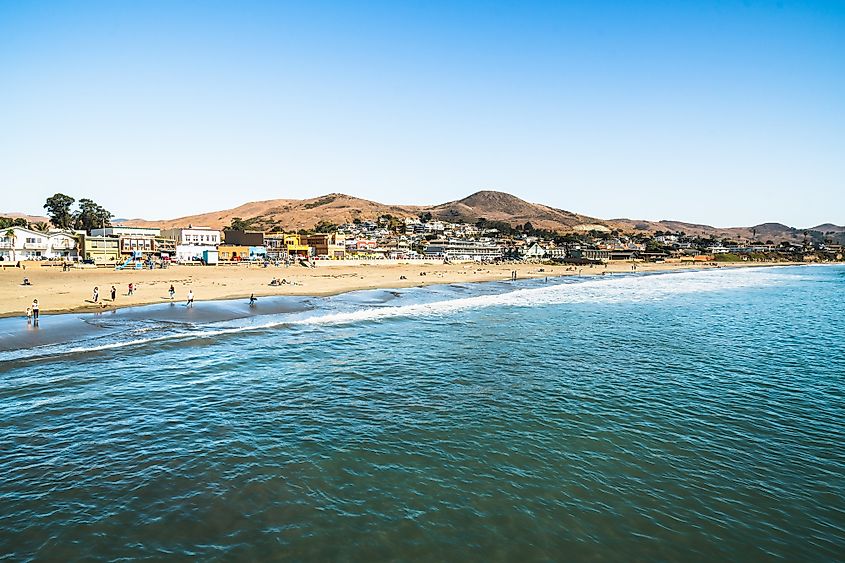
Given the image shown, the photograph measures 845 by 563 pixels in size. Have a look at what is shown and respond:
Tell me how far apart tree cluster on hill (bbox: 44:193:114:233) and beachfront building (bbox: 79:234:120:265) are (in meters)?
19.9

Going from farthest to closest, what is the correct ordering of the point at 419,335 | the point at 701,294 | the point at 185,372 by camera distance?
1. the point at 701,294
2. the point at 419,335
3. the point at 185,372

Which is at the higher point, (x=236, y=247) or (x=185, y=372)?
(x=236, y=247)

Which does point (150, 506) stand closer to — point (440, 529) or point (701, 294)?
point (440, 529)

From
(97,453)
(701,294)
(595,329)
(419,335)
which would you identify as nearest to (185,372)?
(97,453)

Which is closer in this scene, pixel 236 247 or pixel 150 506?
pixel 150 506

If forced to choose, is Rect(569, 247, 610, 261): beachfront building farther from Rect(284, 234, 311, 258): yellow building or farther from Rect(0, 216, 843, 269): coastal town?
Rect(284, 234, 311, 258): yellow building

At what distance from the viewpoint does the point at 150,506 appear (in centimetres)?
904

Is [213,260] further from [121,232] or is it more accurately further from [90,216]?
[90,216]

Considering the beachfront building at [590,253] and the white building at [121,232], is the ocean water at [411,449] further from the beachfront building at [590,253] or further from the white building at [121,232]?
the beachfront building at [590,253]

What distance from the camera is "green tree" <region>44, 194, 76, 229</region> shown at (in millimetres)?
88312

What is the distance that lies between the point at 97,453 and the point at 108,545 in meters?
4.06

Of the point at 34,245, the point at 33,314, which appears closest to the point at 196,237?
the point at 34,245

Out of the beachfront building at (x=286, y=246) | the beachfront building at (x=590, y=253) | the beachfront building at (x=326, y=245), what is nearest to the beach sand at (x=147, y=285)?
the beachfront building at (x=286, y=246)

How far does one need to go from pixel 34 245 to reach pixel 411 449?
3193 inches
